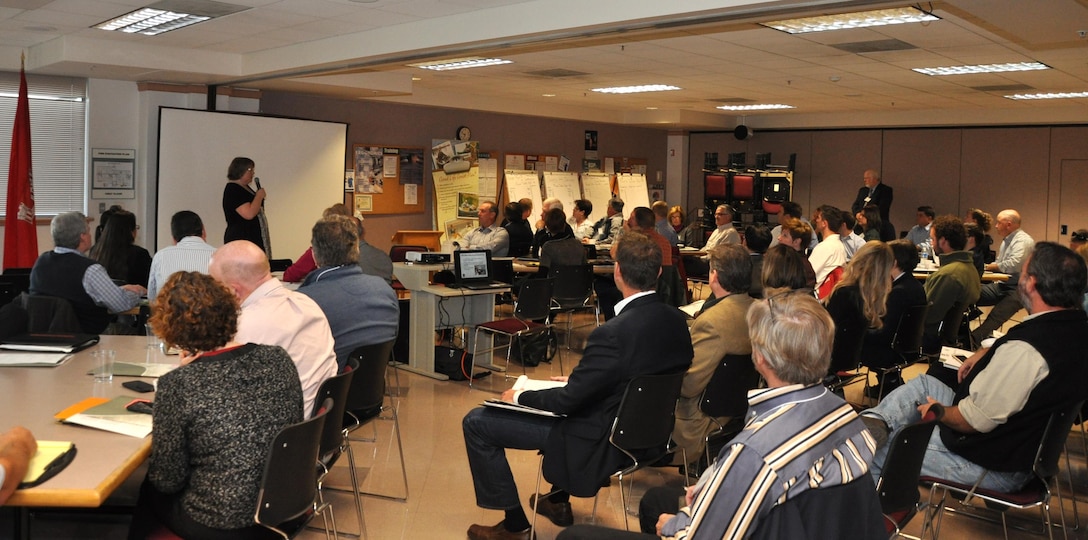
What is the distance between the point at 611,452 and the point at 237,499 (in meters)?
1.49

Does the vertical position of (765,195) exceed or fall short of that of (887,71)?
it falls short

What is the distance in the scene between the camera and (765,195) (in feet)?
48.7

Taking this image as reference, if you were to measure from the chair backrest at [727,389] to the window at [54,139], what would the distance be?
25.2 feet

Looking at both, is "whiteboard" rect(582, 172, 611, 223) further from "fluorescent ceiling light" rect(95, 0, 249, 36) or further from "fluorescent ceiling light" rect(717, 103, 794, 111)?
"fluorescent ceiling light" rect(95, 0, 249, 36)

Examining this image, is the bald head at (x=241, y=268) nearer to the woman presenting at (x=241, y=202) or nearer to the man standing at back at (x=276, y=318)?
the man standing at back at (x=276, y=318)

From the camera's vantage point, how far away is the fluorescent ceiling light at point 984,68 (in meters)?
8.52

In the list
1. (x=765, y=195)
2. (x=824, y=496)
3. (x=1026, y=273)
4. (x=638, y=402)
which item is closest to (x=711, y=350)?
(x=638, y=402)

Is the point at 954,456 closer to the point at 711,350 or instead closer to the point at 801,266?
the point at 711,350

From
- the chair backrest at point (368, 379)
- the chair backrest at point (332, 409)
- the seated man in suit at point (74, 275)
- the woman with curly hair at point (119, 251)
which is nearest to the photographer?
the chair backrest at point (332, 409)

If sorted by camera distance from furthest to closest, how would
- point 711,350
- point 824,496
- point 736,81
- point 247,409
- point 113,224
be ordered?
point 736,81, point 113,224, point 711,350, point 247,409, point 824,496

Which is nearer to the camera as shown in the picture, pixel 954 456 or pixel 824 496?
pixel 824 496

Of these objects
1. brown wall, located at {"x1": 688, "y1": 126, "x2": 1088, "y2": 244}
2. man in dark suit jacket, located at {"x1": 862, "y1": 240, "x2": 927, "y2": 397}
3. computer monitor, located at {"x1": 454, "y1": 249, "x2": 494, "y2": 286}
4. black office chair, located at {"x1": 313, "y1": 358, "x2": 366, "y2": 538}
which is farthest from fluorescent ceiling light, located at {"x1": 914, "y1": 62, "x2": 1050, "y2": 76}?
black office chair, located at {"x1": 313, "y1": 358, "x2": 366, "y2": 538}

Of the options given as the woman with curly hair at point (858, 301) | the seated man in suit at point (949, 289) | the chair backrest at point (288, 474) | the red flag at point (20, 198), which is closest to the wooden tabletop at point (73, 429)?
the chair backrest at point (288, 474)

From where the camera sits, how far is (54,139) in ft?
29.1
